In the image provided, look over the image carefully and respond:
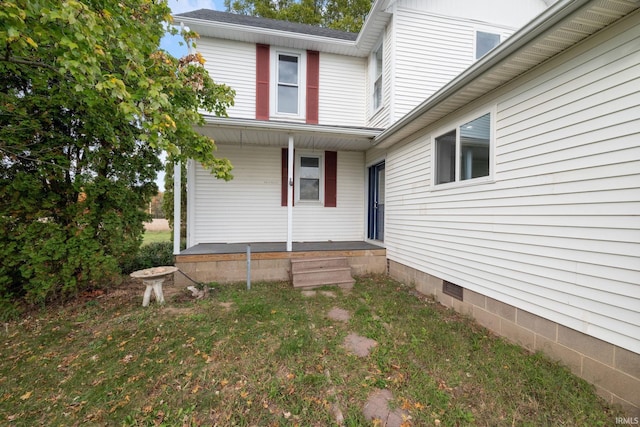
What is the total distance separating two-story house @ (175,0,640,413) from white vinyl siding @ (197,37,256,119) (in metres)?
0.04

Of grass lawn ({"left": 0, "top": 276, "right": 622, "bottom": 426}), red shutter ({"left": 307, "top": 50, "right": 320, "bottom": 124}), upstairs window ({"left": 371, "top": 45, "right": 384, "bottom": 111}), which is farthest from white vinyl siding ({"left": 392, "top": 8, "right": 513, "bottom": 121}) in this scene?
grass lawn ({"left": 0, "top": 276, "right": 622, "bottom": 426})

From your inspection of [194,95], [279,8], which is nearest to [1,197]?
[194,95]

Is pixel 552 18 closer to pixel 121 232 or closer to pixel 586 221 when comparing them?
pixel 586 221

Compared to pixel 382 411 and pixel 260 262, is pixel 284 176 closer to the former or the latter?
pixel 260 262

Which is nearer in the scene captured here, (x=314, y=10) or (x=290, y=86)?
(x=290, y=86)

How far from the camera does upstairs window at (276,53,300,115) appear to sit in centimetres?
703

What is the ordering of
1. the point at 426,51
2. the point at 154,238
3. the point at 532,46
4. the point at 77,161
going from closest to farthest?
the point at 532,46
the point at 77,161
the point at 426,51
the point at 154,238

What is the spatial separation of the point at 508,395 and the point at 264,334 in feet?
8.25

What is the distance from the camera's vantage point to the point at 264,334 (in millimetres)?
3146

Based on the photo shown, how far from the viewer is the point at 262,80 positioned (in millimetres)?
6855

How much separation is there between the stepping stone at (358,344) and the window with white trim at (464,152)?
2.69 m

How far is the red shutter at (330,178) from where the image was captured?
281 inches

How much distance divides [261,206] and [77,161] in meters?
3.71

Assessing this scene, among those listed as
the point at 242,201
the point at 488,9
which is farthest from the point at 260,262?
the point at 488,9
